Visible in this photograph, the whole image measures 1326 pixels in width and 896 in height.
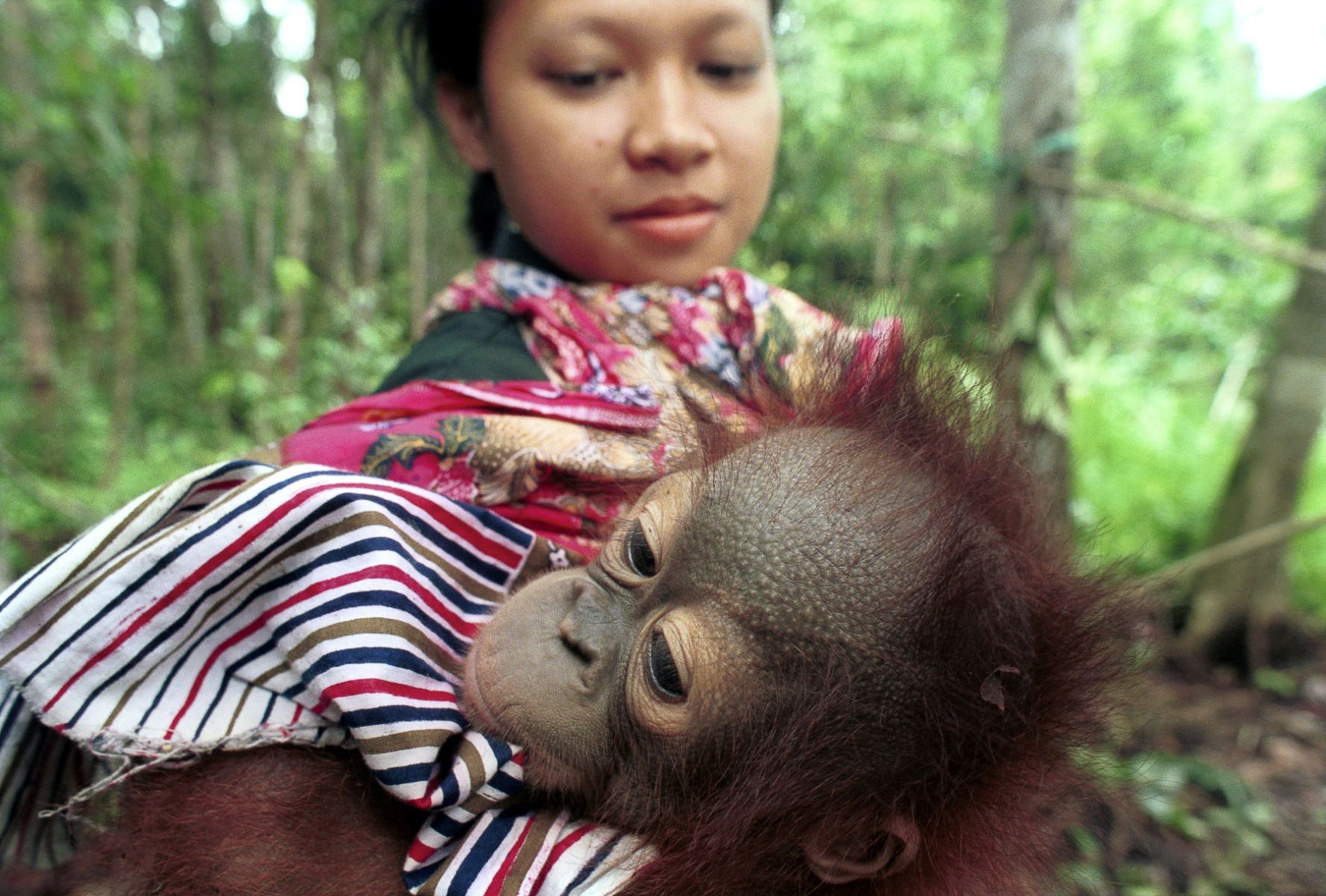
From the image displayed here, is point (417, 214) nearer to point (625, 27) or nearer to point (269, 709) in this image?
point (625, 27)

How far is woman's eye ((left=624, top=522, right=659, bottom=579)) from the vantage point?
95cm

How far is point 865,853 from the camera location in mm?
862

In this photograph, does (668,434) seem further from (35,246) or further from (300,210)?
(35,246)

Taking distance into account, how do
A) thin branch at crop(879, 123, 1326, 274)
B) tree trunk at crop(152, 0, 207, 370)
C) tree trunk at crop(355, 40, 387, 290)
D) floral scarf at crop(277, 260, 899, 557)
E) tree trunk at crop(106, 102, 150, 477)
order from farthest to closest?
tree trunk at crop(152, 0, 207, 370), tree trunk at crop(355, 40, 387, 290), tree trunk at crop(106, 102, 150, 477), thin branch at crop(879, 123, 1326, 274), floral scarf at crop(277, 260, 899, 557)

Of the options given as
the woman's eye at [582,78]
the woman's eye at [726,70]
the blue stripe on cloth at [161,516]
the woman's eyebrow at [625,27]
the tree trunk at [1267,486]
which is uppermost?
the woman's eyebrow at [625,27]

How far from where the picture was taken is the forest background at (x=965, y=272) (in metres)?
2.25

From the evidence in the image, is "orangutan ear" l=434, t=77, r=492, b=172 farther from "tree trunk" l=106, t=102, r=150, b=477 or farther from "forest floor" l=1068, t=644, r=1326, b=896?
"tree trunk" l=106, t=102, r=150, b=477

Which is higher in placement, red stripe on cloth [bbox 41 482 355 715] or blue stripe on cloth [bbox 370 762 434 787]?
red stripe on cloth [bbox 41 482 355 715]

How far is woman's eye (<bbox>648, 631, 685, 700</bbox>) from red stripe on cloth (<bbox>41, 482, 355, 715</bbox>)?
1.22 feet

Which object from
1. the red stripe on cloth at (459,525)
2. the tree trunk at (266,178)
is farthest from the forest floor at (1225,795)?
the tree trunk at (266,178)

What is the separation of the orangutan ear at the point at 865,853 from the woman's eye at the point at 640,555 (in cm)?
32

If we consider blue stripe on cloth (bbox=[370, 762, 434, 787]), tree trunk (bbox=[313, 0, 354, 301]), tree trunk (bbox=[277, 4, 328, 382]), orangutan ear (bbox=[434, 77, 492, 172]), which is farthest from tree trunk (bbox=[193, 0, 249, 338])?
blue stripe on cloth (bbox=[370, 762, 434, 787])

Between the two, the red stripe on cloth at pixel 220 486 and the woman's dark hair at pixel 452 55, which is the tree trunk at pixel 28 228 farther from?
the red stripe on cloth at pixel 220 486

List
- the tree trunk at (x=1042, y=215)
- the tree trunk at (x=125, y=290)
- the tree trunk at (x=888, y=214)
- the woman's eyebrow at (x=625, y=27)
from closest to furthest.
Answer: the woman's eyebrow at (x=625, y=27) < the tree trunk at (x=1042, y=215) < the tree trunk at (x=125, y=290) < the tree trunk at (x=888, y=214)
